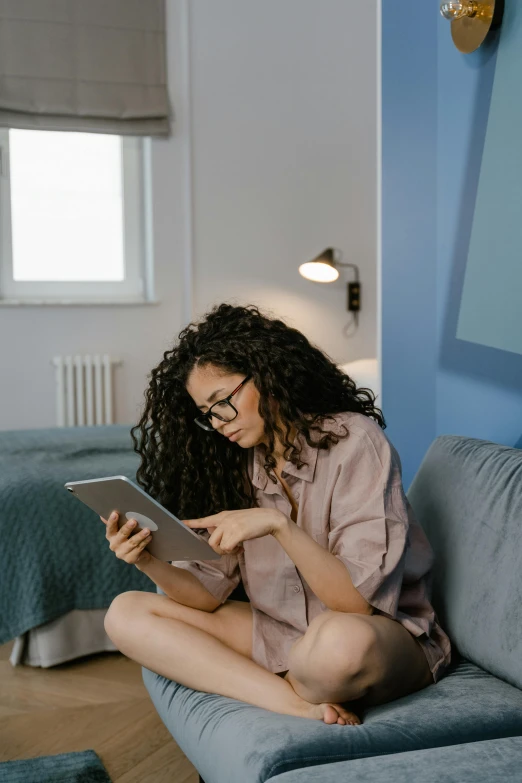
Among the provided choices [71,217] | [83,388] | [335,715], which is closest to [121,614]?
[335,715]

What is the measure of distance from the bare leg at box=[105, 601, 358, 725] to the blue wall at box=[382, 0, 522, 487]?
29.3 inches

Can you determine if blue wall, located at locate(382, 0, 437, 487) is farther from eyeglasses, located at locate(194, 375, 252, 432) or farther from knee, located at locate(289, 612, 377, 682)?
knee, located at locate(289, 612, 377, 682)

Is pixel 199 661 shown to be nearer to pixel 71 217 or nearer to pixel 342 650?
pixel 342 650

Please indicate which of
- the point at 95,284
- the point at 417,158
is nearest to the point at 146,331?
the point at 95,284

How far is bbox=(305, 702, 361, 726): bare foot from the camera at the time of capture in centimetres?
132

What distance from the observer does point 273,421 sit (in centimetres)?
158

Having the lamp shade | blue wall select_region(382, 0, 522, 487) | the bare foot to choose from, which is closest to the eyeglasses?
the bare foot

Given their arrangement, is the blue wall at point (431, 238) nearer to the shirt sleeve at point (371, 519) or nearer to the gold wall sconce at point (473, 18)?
the gold wall sconce at point (473, 18)

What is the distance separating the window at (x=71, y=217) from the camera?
13.6 ft

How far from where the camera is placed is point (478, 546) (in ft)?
5.01

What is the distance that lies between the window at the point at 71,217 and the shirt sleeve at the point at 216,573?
274cm

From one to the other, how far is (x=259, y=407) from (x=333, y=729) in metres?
0.57

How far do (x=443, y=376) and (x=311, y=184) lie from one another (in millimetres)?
2463

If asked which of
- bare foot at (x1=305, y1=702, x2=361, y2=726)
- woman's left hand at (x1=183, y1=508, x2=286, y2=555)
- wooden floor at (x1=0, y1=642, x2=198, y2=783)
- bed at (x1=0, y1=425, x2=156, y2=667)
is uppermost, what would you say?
woman's left hand at (x1=183, y1=508, x2=286, y2=555)
